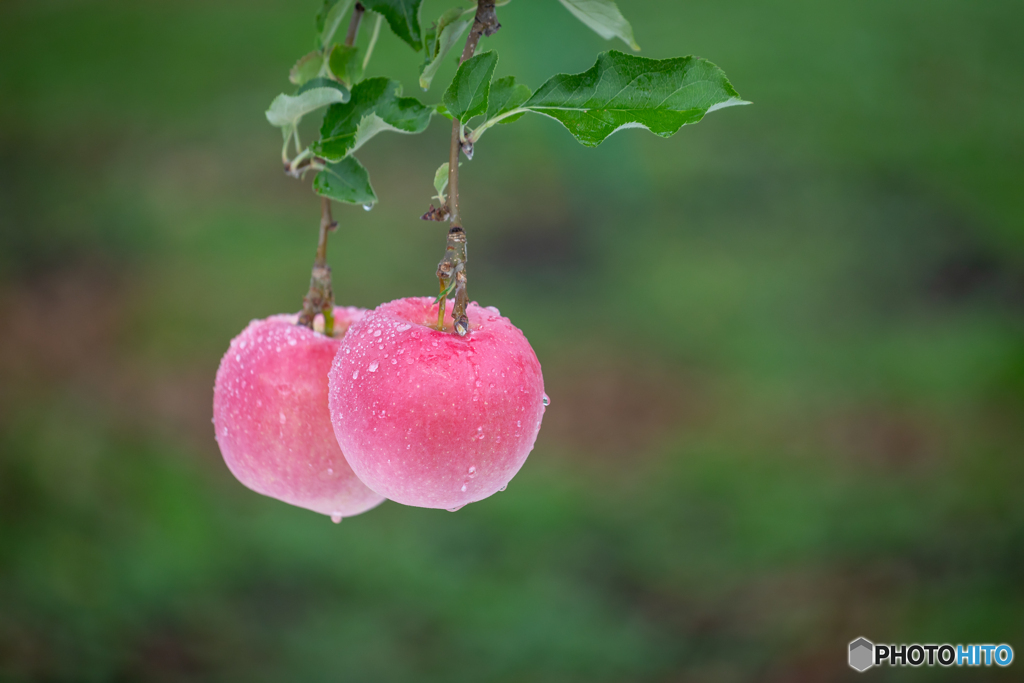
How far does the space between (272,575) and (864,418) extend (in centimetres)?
215

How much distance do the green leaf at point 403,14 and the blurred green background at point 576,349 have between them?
222cm

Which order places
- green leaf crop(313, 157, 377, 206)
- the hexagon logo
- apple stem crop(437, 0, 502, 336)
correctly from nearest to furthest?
apple stem crop(437, 0, 502, 336) < green leaf crop(313, 157, 377, 206) < the hexagon logo

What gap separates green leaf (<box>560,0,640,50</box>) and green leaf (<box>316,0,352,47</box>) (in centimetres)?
19

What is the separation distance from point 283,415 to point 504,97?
0.31 m

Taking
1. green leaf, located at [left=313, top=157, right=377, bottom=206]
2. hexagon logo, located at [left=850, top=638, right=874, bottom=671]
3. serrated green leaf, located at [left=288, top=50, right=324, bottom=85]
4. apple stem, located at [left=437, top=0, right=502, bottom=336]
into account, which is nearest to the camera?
apple stem, located at [left=437, top=0, right=502, bottom=336]

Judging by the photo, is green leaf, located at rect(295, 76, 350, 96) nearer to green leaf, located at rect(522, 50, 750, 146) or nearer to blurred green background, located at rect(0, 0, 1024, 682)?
green leaf, located at rect(522, 50, 750, 146)

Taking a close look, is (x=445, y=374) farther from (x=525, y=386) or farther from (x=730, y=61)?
(x=730, y=61)

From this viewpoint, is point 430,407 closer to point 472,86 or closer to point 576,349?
point 472,86

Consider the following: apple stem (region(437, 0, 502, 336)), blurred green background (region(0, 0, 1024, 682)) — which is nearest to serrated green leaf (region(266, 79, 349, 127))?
apple stem (region(437, 0, 502, 336))

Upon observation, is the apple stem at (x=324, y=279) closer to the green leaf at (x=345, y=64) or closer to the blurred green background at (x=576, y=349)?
the green leaf at (x=345, y=64)

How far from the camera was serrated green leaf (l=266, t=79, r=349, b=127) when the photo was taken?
0.58 meters

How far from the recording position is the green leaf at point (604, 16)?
0.61m

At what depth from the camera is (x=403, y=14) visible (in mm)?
610

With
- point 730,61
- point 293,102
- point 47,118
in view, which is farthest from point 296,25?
point 293,102
